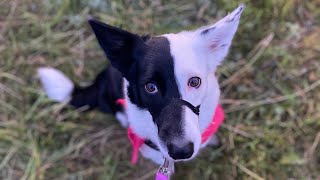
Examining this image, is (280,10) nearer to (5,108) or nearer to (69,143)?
(69,143)

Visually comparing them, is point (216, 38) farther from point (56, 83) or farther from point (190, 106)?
point (56, 83)

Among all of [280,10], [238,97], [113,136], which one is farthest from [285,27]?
[113,136]

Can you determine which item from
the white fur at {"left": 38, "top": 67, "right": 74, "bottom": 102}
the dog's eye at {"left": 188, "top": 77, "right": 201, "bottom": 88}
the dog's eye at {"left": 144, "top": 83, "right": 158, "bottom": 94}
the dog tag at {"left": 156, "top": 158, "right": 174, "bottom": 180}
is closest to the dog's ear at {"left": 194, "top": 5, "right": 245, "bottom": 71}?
the dog's eye at {"left": 188, "top": 77, "right": 201, "bottom": 88}

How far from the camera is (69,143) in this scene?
273 centimetres

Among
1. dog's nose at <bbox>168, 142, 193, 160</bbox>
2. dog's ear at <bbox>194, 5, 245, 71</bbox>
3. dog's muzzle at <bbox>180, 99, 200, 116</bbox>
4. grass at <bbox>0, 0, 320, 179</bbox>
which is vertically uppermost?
dog's ear at <bbox>194, 5, 245, 71</bbox>

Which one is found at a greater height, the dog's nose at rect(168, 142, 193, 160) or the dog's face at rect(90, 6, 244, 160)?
the dog's face at rect(90, 6, 244, 160)

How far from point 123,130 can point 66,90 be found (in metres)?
0.42

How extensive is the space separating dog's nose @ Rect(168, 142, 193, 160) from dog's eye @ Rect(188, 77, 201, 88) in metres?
0.22

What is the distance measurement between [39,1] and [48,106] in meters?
0.75

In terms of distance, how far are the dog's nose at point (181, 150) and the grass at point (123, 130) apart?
2.80ft

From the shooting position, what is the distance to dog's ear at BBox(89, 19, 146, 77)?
5.62 ft

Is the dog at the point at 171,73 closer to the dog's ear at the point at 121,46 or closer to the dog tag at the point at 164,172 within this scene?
the dog's ear at the point at 121,46

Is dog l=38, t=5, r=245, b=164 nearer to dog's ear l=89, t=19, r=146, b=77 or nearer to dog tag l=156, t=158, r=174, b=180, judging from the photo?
dog's ear l=89, t=19, r=146, b=77

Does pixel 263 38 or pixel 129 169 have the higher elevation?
pixel 263 38
